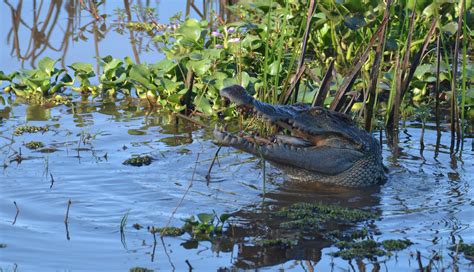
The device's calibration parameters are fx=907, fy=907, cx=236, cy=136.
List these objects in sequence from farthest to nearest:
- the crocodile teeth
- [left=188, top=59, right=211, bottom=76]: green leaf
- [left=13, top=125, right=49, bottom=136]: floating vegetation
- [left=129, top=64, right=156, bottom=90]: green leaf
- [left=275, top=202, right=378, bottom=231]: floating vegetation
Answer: [left=129, top=64, right=156, bottom=90]: green leaf → [left=188, top=59, right=211, bottom=76]: green leaf → [left=13, top=125, right=49, bottom=136]: floating vegetation → the crocodile teeth → [left=275, top=202, right=378, bottom=231]: floating vegetation

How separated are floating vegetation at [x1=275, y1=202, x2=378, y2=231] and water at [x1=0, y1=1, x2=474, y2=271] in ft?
0.33

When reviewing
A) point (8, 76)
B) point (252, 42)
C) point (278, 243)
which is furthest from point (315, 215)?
point (8, 76)

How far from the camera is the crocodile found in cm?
600

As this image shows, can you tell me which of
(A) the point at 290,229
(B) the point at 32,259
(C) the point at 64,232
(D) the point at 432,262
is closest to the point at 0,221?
(C) the point at 64,232

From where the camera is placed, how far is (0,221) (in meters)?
5.10

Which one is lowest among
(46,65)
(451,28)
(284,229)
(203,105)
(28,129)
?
(284,229)

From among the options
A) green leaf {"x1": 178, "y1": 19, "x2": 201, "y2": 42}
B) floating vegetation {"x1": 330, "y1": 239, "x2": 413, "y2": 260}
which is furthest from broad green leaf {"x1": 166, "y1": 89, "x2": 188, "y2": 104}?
floating vegetation {"x1": 330, "y1": 239, "x2": 413, "y2": 260}

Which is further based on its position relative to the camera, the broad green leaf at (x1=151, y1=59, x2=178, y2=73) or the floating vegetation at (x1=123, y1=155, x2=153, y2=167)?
the broad green leaf at (x1=151, y1=59, x2=178, y2=73)

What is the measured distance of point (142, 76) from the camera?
7867mm

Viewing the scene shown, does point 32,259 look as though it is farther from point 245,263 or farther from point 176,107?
point 176,107

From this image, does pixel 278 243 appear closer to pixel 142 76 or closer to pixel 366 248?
pixel 366 248

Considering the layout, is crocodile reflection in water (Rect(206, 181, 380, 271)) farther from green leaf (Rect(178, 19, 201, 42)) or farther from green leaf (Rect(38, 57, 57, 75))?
green leaf (Rect(38, 57, 57, 75))

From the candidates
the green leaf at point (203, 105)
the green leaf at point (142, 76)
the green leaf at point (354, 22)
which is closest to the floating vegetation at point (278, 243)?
the green leaf at point (203, 105)

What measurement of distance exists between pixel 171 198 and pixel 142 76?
7.91 feet
